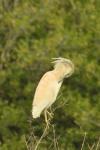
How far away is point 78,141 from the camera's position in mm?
8383

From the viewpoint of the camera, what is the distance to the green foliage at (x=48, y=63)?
26.6 ft

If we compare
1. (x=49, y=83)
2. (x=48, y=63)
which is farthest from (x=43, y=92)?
(x=48, y=63)

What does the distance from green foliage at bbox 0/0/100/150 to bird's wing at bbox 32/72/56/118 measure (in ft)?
17.7

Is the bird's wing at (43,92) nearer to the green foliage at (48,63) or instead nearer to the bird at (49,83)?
the bird at (49,83)

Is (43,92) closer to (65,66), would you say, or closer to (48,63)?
(65,66)

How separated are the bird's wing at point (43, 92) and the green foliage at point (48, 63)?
540 cm

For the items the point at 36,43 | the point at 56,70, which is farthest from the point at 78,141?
the point at 56,70

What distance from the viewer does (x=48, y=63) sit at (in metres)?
8.27

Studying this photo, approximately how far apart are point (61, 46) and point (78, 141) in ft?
8.74

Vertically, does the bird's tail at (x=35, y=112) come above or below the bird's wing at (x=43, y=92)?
below

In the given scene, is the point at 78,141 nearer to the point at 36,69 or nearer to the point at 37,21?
the point at 36,69

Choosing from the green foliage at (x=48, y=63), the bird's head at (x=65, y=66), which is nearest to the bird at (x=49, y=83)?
the bird's head at (x=65, y=66)

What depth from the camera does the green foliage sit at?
8.12 metres

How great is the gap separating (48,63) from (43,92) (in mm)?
6093
